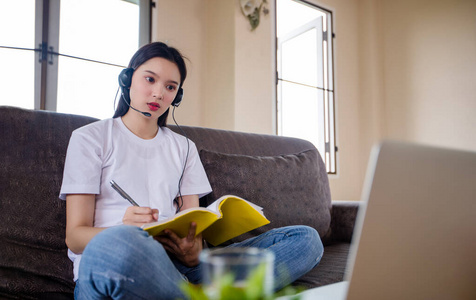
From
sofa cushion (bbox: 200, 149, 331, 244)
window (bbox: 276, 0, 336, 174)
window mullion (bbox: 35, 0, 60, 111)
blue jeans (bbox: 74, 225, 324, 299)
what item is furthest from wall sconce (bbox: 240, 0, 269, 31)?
blue jeans (bbox: 74, 225, 324, 299)

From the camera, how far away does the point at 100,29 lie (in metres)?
2.64

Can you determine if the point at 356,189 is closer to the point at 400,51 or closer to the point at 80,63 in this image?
the point at 400,51

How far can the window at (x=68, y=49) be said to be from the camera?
7.59 ft

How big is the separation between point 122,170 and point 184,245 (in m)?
0.31

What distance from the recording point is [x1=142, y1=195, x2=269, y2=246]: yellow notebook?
0.82 metres

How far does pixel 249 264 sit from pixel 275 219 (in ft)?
3.91

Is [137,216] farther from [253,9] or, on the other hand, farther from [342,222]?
[253,9]

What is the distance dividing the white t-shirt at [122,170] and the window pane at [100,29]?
5.26 feet

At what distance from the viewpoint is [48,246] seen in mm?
1071

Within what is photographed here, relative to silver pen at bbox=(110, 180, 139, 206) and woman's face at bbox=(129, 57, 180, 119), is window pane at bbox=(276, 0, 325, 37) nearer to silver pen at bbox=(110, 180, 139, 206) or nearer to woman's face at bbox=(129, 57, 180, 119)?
woman's face at bbox=(129, 57, 180, 119)

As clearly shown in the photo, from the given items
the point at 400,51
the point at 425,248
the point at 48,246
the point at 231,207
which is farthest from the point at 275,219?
the point at 400,51

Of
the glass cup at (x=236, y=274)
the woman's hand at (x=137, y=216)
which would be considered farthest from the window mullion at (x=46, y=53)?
the glass cup at (x=236, y=274)

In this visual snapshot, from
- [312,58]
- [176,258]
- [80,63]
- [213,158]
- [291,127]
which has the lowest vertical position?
[176,258]

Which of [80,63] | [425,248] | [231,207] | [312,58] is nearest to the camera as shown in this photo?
[425,248]
